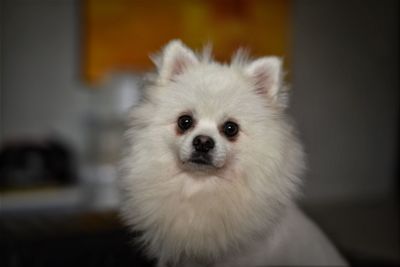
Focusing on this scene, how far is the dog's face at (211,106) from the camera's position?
1139 millimetres

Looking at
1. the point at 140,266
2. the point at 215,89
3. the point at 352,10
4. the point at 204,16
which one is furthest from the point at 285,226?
the point at 352,10

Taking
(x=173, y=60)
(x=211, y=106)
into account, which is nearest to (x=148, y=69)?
(x=173, y=60)

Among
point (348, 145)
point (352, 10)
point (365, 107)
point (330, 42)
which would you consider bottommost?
point (348, 145)

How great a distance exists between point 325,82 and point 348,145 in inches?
26.5

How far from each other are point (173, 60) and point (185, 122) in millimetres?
166

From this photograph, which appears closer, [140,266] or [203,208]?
[203,208]

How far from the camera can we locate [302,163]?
48.5 inches

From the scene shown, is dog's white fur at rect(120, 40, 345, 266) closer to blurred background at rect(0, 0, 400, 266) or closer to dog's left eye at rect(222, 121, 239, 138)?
dog's left eye at rect(222, 121, 239, 138)

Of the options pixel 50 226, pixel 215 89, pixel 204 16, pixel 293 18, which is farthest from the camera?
pixel 293 18

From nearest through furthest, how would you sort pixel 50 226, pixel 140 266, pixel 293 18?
pixel 140 266, pixel 50 226, pixel 293 18

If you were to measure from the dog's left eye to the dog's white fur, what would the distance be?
0.02 meters

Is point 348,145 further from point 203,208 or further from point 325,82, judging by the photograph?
point 203,208

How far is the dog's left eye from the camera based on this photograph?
1160 millimetres

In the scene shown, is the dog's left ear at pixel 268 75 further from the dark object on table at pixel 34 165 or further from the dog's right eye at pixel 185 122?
the dark object on table at pixel 34 165
